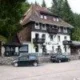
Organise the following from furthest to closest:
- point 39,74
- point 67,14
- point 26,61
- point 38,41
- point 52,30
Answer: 1. point 67,14
2. point 52,30
3. point 38,41
4. point 26,61
5. point 39,74

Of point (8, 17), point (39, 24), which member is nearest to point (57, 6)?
point (39, 24)

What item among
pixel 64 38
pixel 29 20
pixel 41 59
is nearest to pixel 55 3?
pixel 64 38

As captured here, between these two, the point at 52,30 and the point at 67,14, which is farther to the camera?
the point at 67,14

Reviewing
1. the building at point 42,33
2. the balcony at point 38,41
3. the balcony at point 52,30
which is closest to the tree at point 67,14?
the building at point 42,33

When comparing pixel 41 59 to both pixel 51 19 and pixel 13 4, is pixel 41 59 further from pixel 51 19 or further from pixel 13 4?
pixel 13 4

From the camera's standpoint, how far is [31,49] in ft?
195

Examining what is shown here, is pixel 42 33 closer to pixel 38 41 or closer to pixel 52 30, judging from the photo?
pixel 38 41

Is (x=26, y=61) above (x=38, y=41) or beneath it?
beneath

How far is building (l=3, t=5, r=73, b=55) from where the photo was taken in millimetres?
59688

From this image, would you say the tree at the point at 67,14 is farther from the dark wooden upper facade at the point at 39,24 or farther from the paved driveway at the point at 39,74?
the paved driveway at the point at 39,74

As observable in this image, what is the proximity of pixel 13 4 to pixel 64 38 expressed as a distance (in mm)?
51900

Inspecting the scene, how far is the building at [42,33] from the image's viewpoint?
59.7 meters

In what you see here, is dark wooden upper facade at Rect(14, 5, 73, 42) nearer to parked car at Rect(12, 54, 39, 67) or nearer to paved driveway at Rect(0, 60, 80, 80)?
parked car at Rect(12, 54, 39, 67)

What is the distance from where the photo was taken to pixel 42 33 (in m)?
62.0
